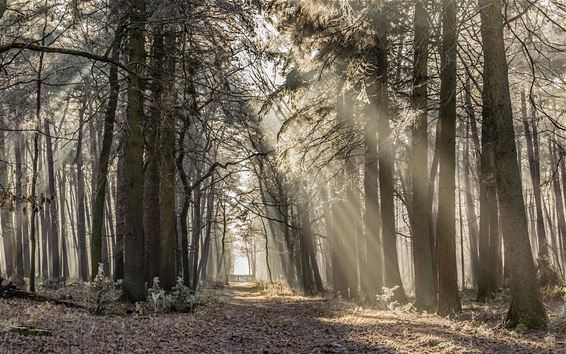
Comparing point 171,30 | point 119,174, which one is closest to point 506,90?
point 171,30

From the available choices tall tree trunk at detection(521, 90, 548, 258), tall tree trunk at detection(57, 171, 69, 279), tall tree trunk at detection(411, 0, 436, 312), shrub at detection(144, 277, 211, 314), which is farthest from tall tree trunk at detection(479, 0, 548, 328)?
tall tree trunk at detection(57, 171, 69, 279)

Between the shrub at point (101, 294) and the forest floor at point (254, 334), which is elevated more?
the shrub at point (101, 294)

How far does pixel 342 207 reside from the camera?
22.3 metres

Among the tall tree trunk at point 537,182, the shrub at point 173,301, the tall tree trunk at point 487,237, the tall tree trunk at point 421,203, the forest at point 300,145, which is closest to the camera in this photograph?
the forest at point 300,145

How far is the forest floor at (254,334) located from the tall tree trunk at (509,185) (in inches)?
20.4

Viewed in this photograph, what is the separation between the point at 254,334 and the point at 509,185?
5400 millimetres

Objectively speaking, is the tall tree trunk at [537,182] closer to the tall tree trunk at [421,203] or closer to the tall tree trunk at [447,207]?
the tall tree trunk at [421,203]

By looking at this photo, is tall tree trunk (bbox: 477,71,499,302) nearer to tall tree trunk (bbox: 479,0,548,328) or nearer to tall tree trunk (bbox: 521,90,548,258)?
tall tree trunk (bbox: 521,90,548,258)

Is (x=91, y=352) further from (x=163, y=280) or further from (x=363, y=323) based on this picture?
(x=163, y=280)

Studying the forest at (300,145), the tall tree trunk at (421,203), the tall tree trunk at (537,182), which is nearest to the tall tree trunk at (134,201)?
the forest at (300,145)

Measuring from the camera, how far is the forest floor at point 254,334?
22.8 feet

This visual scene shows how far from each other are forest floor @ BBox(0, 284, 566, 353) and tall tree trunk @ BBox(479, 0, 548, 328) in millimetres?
519

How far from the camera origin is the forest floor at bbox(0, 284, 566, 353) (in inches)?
273

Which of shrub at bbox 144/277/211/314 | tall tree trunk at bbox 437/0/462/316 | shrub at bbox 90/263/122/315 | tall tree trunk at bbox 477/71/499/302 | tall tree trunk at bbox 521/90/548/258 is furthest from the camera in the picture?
tall tree trunk at bbox 521/90/548/258
